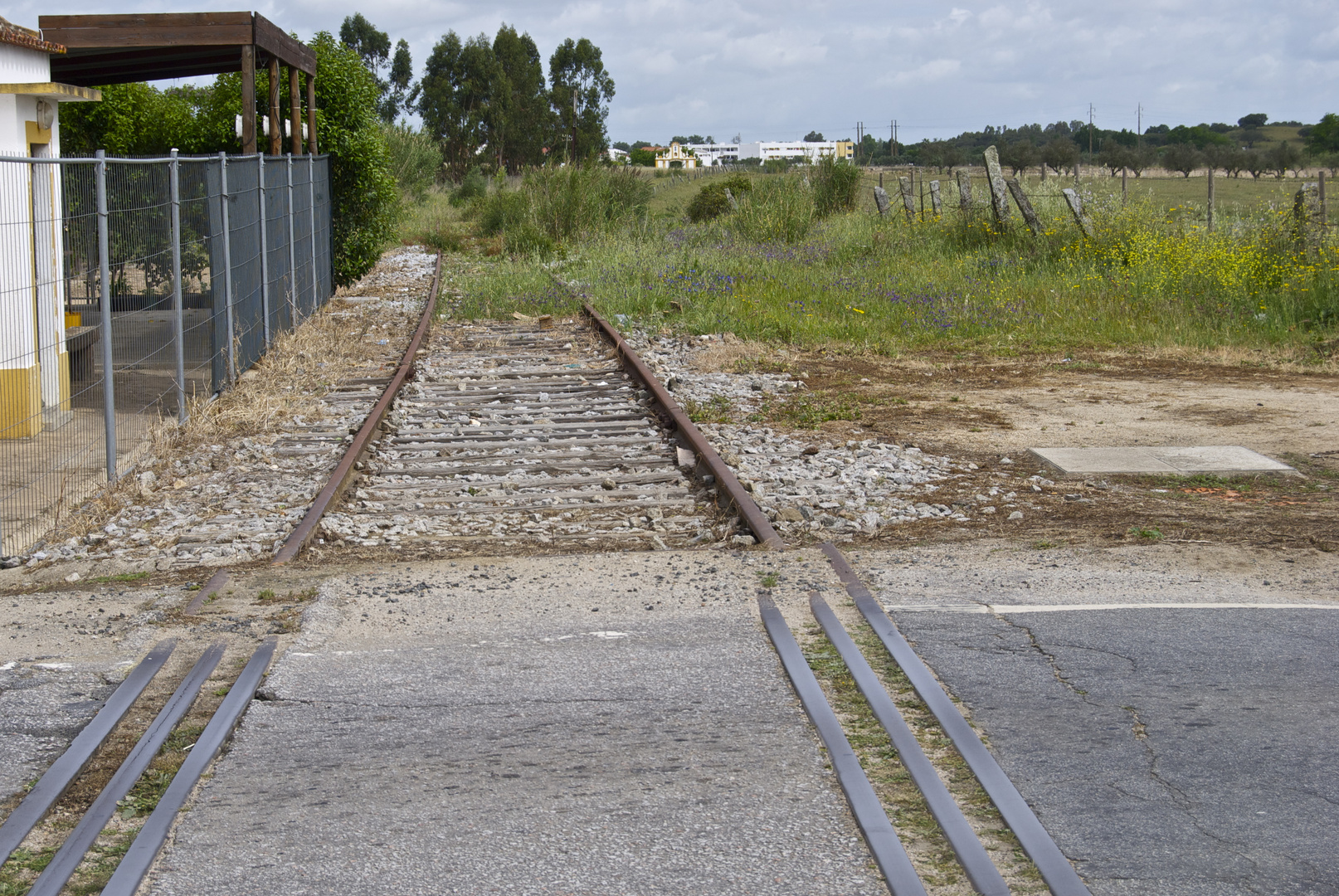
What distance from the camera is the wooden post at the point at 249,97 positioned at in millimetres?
14203

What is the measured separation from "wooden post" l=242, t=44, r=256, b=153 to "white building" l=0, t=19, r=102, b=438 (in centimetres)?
313

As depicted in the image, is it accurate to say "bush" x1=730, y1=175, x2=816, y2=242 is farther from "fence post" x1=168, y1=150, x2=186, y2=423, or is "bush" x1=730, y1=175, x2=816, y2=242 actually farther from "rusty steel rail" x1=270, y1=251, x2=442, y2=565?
"fence post" x1=168, y1=150, x2=186, y2=423

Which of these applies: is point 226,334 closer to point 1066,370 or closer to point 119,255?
point 119,255

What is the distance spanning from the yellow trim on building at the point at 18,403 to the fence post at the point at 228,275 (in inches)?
74.0

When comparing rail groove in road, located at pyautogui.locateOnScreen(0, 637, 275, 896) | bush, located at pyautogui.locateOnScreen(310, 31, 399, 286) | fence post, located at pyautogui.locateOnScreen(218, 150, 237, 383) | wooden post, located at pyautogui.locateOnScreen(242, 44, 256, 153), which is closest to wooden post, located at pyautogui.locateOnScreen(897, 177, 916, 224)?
bush, located at pyautogui.locateOnScreen(310, 31, 399, 286)

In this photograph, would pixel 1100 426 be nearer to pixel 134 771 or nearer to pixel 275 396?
pixel 275 396

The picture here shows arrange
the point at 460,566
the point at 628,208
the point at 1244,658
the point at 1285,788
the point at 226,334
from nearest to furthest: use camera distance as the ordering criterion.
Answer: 1. the point at 1285,788
2. the point at 1244,658
3. the point at 460,566
4. the point at 226,334
5. the point at 628,208

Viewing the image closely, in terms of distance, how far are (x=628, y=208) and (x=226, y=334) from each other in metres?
18.2

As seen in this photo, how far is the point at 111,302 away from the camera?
9.09 m

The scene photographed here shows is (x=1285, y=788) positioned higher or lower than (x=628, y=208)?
lower

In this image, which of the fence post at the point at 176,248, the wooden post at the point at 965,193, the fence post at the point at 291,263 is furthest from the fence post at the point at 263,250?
the wooden post at the point at 965,193

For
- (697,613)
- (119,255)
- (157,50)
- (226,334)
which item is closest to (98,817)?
(697,613)

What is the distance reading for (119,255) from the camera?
29.9 feet

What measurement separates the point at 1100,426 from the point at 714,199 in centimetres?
2377
